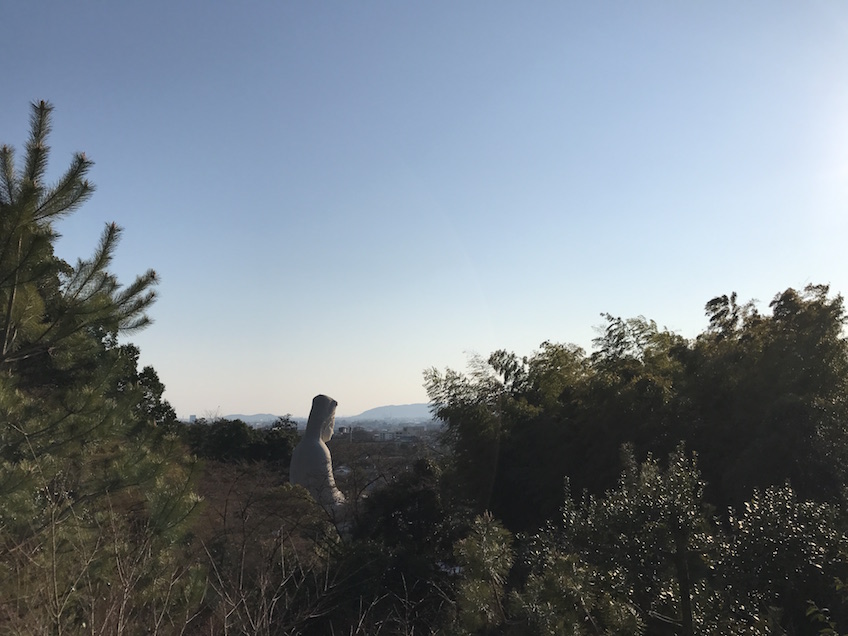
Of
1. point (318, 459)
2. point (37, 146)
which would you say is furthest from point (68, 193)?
point (318, 459)

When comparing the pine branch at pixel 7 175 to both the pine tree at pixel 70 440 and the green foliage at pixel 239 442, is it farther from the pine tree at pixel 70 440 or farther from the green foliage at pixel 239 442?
the green foliage at pixel 239 442

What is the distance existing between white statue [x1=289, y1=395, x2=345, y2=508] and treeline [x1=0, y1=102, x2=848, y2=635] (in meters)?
5.16

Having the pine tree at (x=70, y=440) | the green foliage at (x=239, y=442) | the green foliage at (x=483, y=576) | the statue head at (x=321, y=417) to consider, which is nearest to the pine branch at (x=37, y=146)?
the pine tree at (x=70, y=440)

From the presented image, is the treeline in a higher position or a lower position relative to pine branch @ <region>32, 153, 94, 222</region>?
lower

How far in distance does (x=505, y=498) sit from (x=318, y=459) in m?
7.27

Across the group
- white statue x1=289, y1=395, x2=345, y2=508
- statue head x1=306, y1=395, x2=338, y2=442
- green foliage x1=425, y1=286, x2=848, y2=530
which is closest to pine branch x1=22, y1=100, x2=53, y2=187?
green foliage x1=425, y1=286, x2=848, y2=530

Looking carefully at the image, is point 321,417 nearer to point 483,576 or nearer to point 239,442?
point 239,442

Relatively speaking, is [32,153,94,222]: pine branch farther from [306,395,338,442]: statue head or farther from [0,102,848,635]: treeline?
[306,395,338,442]: statue head

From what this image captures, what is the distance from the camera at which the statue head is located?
16312 millimetres

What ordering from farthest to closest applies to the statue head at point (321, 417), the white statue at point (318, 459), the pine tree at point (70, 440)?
the statue head at point (321, 417)
the white statue at point (318, 459)
the pine tree at point (70, 440)

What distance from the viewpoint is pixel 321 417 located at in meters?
16.4

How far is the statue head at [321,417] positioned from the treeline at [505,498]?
6639mm

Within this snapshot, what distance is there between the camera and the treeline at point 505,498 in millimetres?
3678

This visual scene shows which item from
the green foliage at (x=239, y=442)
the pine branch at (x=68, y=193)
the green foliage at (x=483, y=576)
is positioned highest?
the pine branch at (x=68, y=193)
